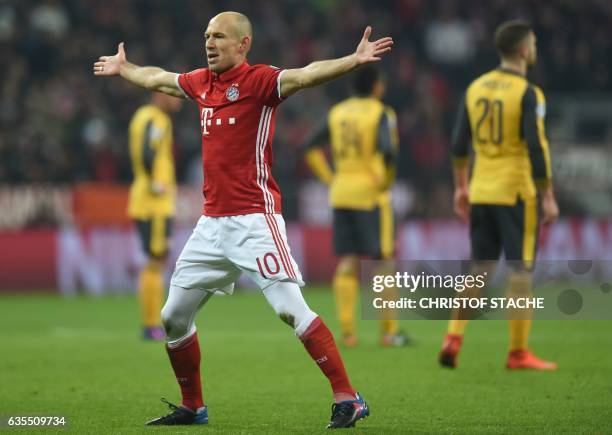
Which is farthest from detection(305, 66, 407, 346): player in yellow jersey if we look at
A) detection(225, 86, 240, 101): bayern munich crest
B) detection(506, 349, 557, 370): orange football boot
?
detection(225, 86, 240, 101): bayern munich crest

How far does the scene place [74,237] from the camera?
17.1 meters

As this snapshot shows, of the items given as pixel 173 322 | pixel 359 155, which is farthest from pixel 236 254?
pixel 359 155

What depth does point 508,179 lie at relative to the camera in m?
8.99

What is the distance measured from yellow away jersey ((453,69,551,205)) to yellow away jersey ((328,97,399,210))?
1.99 metres

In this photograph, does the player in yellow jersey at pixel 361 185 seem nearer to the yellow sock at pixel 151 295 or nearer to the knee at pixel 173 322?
the yellow sock at pixel 151 295

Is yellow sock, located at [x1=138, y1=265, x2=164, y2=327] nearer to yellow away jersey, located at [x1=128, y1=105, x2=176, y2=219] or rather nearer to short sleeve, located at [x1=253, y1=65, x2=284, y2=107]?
yellow away jersey, located at [x1=128, y1=105, x2=176, y2=219]

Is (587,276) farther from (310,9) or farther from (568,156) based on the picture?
(310,9)

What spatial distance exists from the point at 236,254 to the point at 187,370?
743 millimetres

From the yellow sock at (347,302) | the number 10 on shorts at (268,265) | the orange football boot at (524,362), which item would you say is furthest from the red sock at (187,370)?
the yellow sock at (347,302)

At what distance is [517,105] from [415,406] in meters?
2.74

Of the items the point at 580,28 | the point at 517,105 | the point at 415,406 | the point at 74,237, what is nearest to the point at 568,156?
the point at 580,28

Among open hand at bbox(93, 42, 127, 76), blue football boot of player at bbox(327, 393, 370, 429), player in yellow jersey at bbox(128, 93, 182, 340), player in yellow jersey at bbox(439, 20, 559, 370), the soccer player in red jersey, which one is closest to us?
blue football boot of player at bbox(327, 393, 370, 429)

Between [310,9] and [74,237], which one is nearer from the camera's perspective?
[74,237]

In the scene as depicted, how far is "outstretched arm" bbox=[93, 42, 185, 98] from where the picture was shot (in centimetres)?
693
